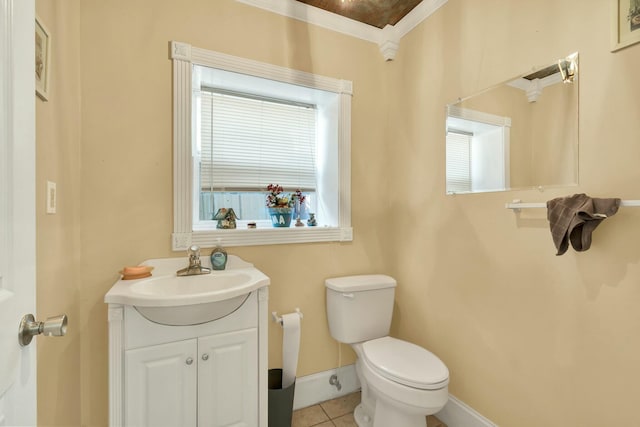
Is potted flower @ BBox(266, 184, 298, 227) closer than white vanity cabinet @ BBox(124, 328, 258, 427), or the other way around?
white vanity cabinet @ BBox(124, 328, 258, 427)

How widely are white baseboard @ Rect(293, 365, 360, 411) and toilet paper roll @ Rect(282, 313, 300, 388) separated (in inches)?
9.6

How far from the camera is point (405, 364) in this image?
1.40m

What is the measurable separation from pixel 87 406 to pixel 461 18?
107 inches

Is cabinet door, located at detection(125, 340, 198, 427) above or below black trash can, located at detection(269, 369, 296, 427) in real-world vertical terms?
above

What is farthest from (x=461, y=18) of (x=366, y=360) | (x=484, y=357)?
(x=366, y=360)

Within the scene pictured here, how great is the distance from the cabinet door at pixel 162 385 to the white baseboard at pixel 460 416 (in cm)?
134

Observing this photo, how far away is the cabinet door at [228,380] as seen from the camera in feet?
3.97

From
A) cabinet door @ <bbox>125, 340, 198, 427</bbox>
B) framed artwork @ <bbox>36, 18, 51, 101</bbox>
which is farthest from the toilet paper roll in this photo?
framed artwork @ <bbox>36, 18, 51, 101</bbox>

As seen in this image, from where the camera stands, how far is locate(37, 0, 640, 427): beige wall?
1039 millimetres

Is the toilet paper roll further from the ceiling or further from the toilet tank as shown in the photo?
the ceiling

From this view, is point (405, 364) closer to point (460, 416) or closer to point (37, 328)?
point (460, 416)

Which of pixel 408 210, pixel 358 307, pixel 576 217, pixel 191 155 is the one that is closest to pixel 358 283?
pixel 358 307

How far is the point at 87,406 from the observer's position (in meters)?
1.34

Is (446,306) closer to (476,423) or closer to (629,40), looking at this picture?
(476,423)
